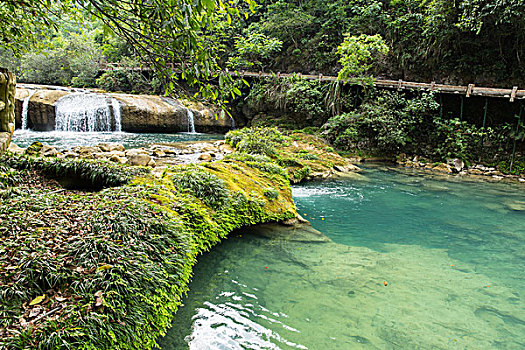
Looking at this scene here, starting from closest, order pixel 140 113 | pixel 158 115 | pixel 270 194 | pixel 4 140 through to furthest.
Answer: pixel 4 140 → pixel 270 194 → pixel 140 113 → pixel 158 115

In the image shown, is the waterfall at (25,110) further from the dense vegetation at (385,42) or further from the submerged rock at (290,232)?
the submerged rock at (290,232)

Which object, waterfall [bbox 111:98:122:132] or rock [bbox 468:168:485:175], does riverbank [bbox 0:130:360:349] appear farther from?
waterfall [bbox 111:98:122:132]

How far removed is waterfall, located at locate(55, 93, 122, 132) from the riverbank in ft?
37.7

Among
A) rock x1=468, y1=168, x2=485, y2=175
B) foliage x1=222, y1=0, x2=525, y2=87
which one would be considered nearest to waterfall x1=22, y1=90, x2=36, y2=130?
foliage x1=222, y1=0, x2=525, y2=87

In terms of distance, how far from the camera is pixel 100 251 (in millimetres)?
2404

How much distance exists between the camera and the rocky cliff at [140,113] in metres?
13.8

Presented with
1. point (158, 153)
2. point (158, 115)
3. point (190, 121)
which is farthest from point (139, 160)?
point (190, 121)

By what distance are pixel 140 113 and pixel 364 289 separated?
1599 cm

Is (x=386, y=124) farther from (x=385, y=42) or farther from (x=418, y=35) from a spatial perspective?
(x=385, y=42)

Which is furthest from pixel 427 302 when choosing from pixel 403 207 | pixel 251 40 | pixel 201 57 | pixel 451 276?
pixel 251 40

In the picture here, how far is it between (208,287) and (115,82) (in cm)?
2388

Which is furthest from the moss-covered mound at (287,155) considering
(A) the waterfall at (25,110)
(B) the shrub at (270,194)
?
(A) the waterfall at (25,110)

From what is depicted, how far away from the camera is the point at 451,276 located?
3996 mm

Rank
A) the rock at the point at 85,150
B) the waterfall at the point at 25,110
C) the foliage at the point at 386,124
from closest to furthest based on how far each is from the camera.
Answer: the rock at the point at 85,150 → the foliage at the point at 386,124 → the waterfall at the point at 25,110
